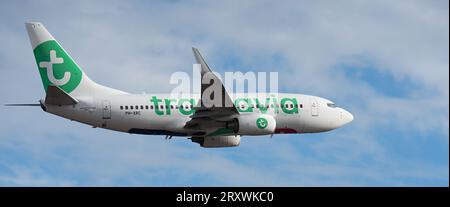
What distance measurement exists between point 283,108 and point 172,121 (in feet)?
30.7

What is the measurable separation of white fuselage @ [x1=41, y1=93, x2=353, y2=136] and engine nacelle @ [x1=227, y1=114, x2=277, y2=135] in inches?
88.3

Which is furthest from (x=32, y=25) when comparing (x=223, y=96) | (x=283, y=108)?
(x=283, y=108)

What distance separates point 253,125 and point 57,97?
49.9ft

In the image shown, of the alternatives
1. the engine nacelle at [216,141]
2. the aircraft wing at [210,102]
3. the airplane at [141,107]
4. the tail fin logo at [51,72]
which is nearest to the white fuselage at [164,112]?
the airplane at [141,107]

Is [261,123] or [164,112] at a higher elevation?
[164,112]

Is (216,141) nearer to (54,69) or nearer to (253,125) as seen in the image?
(253,125)

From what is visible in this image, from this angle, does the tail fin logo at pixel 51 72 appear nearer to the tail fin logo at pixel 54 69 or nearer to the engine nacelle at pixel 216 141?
the tail fin logo at pixel 54 69

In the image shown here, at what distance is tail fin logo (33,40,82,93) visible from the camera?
75750 mm

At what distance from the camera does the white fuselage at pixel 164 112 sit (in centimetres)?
7488

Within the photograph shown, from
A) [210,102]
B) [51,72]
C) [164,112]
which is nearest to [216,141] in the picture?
[164,112]

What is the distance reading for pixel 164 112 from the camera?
252 feet

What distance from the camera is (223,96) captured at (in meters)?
73.4

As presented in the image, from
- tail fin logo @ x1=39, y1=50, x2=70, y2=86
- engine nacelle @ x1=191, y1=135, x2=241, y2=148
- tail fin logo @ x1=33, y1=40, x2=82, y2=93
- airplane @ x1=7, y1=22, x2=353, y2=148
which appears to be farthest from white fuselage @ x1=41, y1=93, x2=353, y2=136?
engine nacelle @ x1=191, y1=135, x2=241, y2=148

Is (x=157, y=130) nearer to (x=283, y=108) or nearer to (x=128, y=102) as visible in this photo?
(x=128, y=102)
